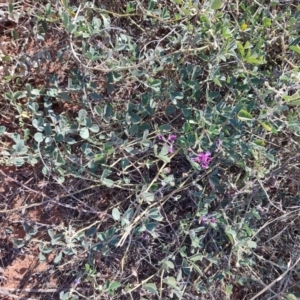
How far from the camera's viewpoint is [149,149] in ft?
6.11

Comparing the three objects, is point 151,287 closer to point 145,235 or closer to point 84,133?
point 145,235

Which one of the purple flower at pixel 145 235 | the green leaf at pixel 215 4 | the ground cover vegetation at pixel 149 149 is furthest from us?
the purple flower at pixel 145 235

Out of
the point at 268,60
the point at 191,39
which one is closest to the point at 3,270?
the point at 191,39

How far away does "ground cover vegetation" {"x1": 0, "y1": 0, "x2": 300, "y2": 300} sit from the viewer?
1.77m

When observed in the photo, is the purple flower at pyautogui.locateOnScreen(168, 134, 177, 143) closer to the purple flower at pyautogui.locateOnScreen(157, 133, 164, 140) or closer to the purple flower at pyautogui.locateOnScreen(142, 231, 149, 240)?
the purple flower at pyautogui.locateOnScreen(157, 133, 164, 140)

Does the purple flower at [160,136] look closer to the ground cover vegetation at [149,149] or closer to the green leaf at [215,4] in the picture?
the ground cover vegetation at [149,149]

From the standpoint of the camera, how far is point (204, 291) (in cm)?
195

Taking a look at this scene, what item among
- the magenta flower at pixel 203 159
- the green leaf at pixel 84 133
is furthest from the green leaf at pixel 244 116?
the green leaf at pixel 84 133

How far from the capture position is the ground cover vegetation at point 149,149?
5.79 ft

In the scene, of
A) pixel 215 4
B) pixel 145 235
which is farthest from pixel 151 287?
pixel 215 4

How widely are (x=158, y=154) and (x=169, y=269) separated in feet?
1.55

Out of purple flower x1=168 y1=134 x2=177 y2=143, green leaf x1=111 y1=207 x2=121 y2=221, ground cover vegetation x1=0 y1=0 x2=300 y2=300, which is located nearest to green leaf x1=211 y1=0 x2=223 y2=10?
ground cover vegetation x1=0 y1=0 x2=300 y2=300

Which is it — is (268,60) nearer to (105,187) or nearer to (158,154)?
(158,154)

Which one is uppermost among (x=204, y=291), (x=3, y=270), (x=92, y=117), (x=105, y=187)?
(x=92, y=117)
